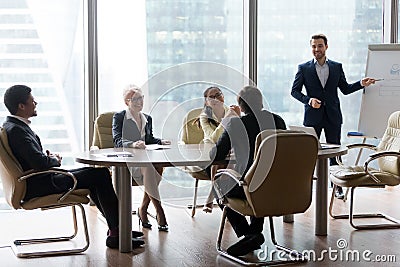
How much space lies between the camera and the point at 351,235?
575cm

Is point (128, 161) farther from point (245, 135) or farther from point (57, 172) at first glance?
point (245, 135)

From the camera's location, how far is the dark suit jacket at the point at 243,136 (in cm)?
489

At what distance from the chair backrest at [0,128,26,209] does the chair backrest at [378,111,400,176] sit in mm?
3030

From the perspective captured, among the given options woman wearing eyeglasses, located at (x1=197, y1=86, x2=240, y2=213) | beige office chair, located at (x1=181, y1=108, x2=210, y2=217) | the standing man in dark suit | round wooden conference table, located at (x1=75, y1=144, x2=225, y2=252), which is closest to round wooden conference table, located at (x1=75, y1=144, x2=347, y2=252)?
round wooden conference table, located at (x1=75, y1=144, x2=225, y2=252)

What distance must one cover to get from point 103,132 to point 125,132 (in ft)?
1.72

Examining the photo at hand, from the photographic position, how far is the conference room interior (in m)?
6.02

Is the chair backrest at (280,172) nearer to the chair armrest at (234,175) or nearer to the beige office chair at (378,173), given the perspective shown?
the chair armrest at (234,175)

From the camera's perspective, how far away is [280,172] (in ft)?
15.3

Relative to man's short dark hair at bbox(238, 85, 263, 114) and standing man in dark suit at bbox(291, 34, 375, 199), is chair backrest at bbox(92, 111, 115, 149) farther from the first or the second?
standing man in dark suit at bbox(291, 34, 375, 199)

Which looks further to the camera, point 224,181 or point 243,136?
point 224,181

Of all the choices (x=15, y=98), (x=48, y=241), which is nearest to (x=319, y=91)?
(x=48, y=241)

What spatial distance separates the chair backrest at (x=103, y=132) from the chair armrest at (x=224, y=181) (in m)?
1.55

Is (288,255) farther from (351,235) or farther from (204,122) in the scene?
(204,122)

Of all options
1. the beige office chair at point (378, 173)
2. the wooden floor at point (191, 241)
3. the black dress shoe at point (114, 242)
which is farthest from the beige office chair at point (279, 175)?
the beige office chair at point (378, 173)
